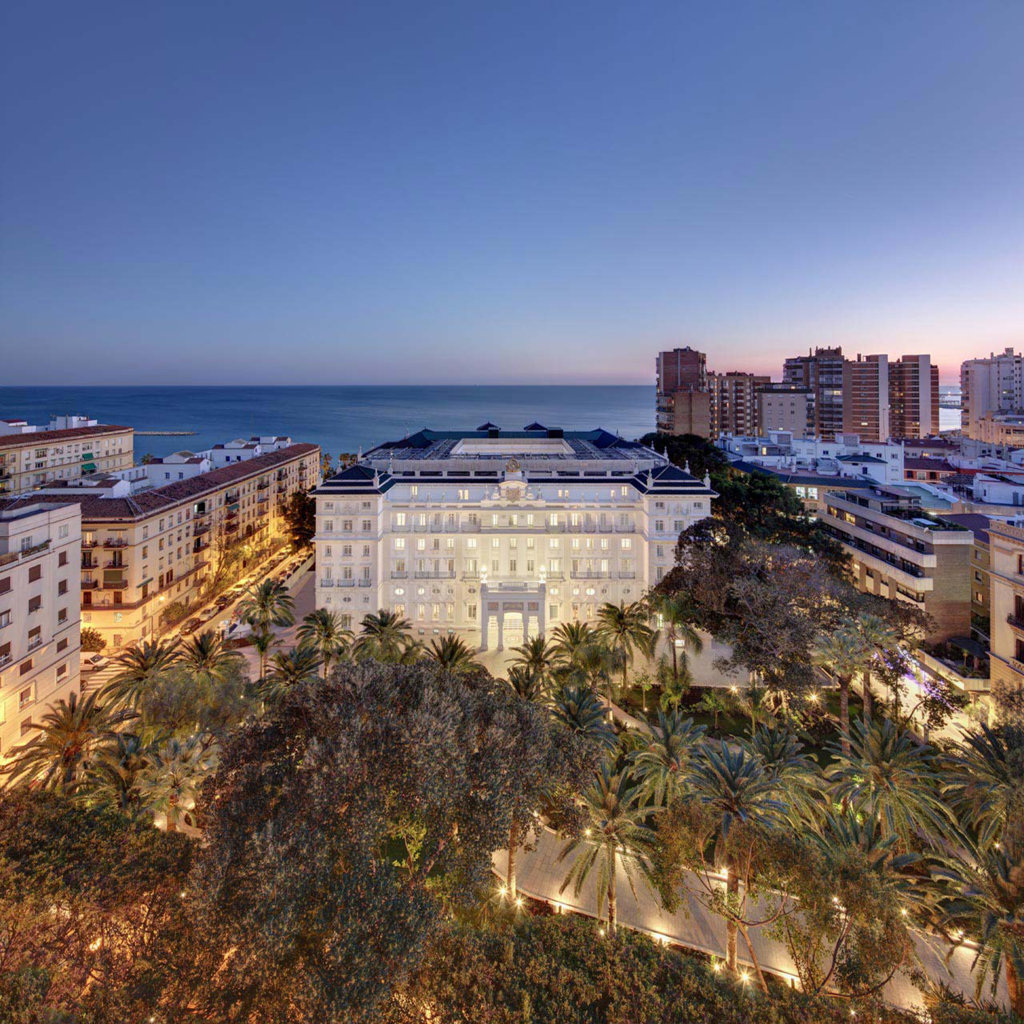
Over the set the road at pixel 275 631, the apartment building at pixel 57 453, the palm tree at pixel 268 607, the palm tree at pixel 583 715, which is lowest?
the road at pixel 275 631

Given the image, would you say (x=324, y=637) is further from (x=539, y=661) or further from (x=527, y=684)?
(x=527, y=684)

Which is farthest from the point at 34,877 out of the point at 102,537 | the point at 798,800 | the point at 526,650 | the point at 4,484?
the point at 4,484

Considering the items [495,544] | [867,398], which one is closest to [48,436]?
[495,544]

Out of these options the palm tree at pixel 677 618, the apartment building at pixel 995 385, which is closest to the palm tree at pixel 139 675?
the palm tree at pixel 677 618

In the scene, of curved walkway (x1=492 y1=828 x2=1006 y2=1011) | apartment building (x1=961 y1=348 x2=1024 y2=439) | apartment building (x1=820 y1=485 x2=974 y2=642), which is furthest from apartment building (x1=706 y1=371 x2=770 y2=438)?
curved walkway (x1=492 y1=828 x2=1006 y2=1011)

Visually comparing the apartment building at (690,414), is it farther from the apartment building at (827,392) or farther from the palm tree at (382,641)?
the palm tree at (382,641)

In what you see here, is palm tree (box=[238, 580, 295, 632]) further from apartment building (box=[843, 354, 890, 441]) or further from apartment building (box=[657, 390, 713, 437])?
apartment building (box=[843, 354, 890, 441])
